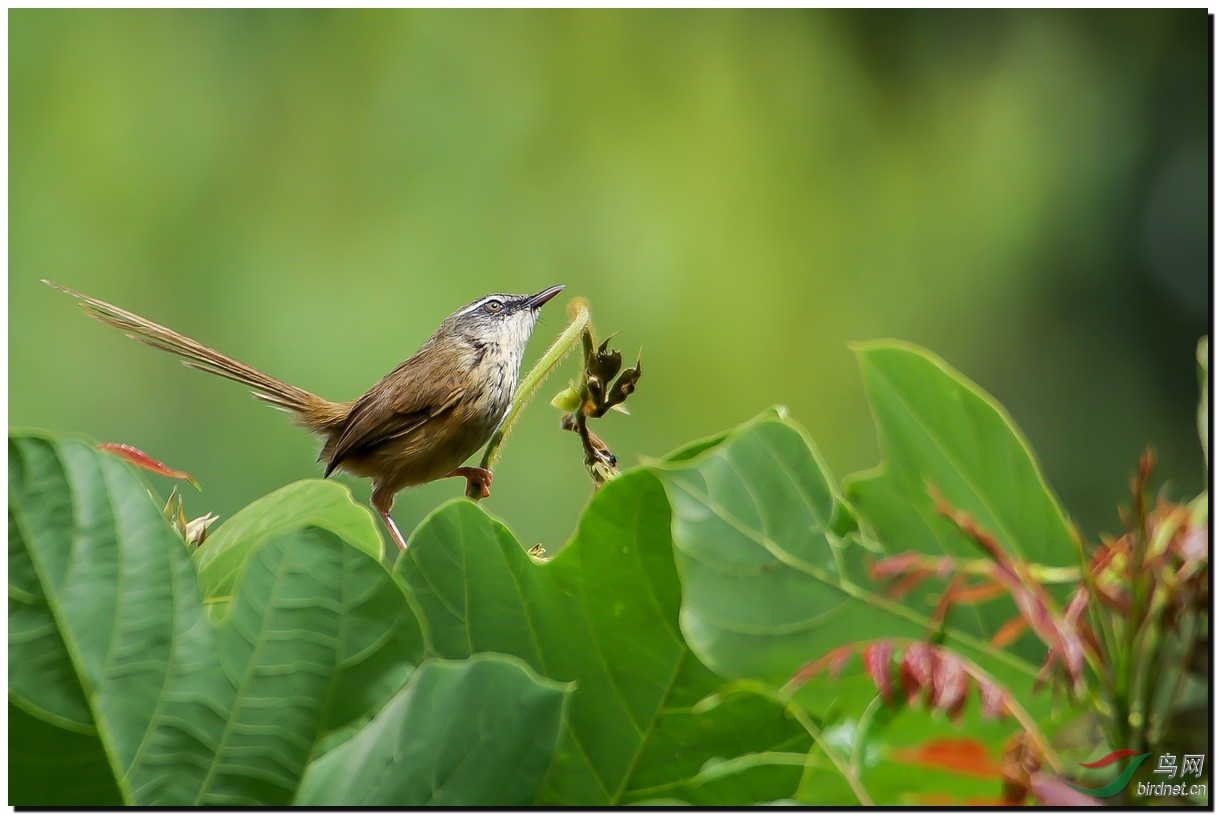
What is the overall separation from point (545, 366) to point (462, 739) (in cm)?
17

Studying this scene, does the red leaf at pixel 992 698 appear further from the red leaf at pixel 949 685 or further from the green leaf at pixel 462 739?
the green leaf at pixel 462 739

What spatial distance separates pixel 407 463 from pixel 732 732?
3.42ft

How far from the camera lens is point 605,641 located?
357 mm

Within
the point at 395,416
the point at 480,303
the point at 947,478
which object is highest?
the point at 947,478

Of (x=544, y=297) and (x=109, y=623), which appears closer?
(x=109, y=623)

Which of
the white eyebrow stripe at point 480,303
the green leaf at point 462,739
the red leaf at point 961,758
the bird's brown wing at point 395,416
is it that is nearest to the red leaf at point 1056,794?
the red leaf at point 961,758

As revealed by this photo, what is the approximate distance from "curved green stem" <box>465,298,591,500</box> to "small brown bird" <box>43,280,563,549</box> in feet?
2.89

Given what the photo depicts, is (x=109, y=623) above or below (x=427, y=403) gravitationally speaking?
above

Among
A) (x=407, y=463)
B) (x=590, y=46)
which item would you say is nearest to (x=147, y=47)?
(x=590, y=46)

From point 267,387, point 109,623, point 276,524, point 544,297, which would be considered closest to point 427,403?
point 544,297

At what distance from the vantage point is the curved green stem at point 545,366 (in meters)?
0.42

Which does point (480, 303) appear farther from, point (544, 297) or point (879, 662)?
point (879, 662)

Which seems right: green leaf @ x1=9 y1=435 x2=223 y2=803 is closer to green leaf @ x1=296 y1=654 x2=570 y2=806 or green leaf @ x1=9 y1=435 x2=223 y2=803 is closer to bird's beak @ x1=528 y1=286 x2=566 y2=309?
green leaf @ x1=296 y1=654 x2=570 y2=806

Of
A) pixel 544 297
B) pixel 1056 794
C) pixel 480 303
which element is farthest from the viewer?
pixel 480 303
